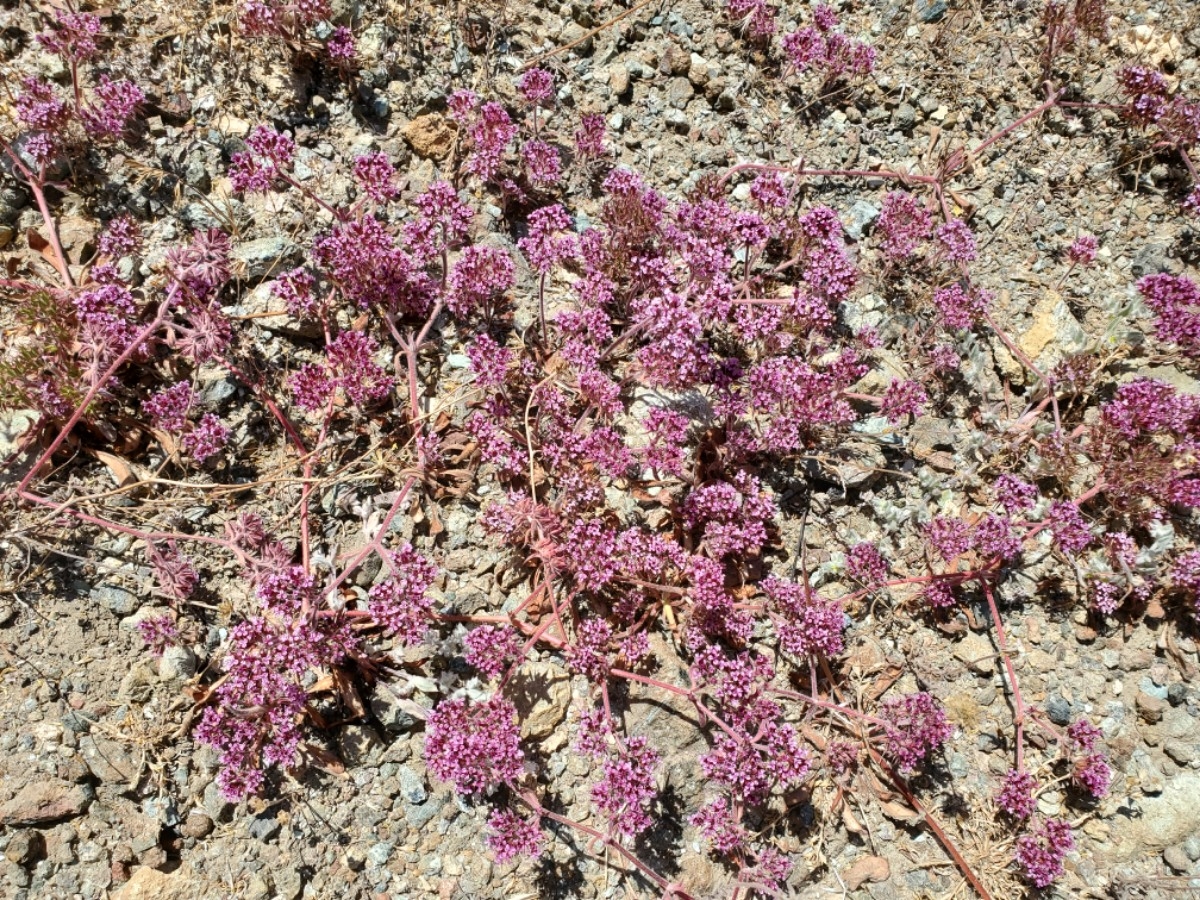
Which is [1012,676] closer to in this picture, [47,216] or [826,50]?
[826,50]

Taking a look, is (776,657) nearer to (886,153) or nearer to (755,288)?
(755,288)

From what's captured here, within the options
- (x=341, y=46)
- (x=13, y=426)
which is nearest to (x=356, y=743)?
(x=13, y=426)

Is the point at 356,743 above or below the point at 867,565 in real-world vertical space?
below

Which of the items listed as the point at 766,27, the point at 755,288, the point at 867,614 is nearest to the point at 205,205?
the point at 755,288

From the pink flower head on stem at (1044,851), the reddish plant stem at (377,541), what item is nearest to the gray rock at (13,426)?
the reddish plant stem at (377,541)

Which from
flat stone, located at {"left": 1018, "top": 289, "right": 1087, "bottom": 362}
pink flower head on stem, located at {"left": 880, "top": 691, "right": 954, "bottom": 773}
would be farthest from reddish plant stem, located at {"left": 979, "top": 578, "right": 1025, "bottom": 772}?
flat stone, located at {"left": 1018, "top": 289, "right": 1087, "bottom": 362}
